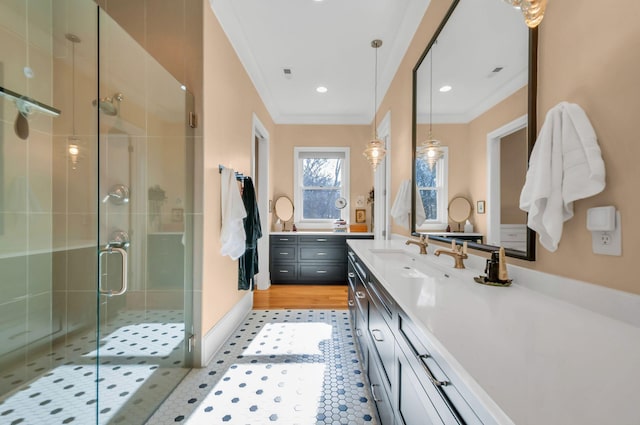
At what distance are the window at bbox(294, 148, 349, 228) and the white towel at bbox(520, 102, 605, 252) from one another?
12.4 feet

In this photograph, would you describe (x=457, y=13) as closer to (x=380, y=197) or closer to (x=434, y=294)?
(x=434, y=294)

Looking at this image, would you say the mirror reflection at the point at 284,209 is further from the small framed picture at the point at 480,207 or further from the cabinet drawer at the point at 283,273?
the small framed picture at the point at 480,207

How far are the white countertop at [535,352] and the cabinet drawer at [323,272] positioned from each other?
10.5 ft

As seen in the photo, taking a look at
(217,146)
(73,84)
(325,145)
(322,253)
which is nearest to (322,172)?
(325,145)

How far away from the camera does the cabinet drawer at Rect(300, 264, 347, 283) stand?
4.16 meters

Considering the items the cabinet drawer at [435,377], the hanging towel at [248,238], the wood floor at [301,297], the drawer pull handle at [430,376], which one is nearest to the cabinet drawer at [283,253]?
the wood floor at [301,297]

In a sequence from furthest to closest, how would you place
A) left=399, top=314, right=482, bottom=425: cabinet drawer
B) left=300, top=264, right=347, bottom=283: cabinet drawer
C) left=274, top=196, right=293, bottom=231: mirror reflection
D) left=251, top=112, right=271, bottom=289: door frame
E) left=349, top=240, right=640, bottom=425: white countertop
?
left=274, top=196, right=293, bottom=231: mirror reflection, left=300, top=264, right=347, bottom=283: cabinet drawer, left=251, top=112, right=271, bottom=289: door frame, left=399, top=314, right=482, bottom=425: cabinet drawer, left=349, top=240, right=640, bottom=425: white countertop

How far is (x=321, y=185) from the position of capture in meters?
4.71

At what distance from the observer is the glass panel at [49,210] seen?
1.21 meters

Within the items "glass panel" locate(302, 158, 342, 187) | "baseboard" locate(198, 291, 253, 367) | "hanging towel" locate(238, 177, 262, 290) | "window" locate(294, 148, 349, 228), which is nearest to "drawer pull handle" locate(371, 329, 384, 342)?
"baseboard" locate(198, 291, 253, 367)

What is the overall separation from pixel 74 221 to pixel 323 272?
10.6ft

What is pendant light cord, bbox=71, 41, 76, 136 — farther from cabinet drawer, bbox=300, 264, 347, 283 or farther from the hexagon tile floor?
cabinet drawer, bbox=300, 264, 347, 283

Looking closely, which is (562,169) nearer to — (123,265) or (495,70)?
(495,70)

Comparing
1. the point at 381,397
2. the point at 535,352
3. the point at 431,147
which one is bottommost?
the point at 381,397
